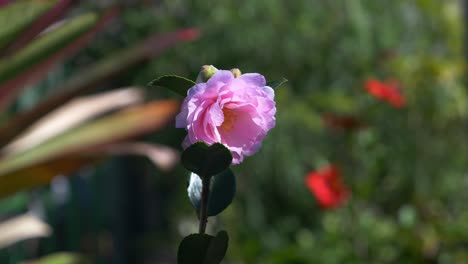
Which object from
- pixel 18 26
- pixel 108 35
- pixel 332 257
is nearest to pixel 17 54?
pixel 18 26

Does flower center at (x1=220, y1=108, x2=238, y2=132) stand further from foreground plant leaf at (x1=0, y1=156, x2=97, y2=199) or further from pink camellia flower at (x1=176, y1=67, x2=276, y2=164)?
foreground plant leaf at (x1=0, y1=156, x2=97, y2=199)

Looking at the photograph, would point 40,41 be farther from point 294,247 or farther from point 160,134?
point 160,134

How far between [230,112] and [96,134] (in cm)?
134

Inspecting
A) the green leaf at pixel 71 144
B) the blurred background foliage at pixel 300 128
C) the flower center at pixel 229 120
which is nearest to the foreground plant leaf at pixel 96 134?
the green leaf at pixel 71 144

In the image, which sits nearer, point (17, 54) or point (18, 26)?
point (18, 26)

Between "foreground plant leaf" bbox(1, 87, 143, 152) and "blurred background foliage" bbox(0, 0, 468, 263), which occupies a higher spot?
"blurred background foliage" bbox(0, 0, 468, 263)

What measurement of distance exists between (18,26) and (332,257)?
1812 mm

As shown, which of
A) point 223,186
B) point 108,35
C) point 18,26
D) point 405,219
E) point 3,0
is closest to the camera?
point 223,186

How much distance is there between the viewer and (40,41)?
76.8 inches

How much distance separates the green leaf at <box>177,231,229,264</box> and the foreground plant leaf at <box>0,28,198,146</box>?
4.47 ft

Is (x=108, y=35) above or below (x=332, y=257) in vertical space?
above

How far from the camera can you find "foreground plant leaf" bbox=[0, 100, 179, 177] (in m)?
2.01

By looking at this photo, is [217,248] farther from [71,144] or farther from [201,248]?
[71,144]

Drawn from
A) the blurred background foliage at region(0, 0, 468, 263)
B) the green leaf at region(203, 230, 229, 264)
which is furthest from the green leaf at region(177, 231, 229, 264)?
the blurred background foliage at region(0, 0, 468, 263)
